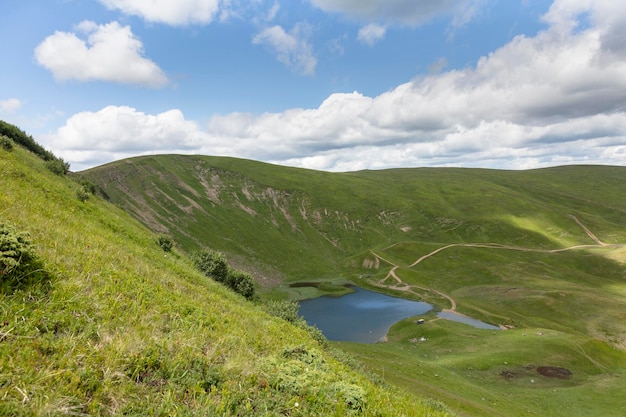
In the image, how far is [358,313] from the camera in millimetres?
111312

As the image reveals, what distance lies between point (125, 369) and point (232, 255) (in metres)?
167

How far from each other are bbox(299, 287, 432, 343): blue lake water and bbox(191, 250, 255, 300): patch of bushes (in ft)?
179

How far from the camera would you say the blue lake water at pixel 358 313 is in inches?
3689

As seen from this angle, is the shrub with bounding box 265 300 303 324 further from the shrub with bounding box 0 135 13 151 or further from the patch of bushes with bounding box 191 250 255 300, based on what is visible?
the shrub with bounding box 0 135 13 151

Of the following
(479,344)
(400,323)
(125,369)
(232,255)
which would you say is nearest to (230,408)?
(125,369)

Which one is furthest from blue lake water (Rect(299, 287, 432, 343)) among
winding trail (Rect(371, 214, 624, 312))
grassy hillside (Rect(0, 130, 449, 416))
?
grassy hillside (Rect(0, 130, 449, 416))

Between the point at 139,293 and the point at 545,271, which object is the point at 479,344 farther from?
the point at 545,271

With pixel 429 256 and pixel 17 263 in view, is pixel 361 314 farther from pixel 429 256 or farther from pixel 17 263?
pixel 17 263

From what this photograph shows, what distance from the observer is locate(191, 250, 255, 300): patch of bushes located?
4144cm

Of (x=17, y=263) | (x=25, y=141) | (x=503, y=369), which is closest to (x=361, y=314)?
(x=503, y=369)

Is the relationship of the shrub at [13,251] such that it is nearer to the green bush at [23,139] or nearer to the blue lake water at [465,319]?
the green bush at [23,139]

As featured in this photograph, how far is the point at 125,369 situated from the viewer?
8.21 meters

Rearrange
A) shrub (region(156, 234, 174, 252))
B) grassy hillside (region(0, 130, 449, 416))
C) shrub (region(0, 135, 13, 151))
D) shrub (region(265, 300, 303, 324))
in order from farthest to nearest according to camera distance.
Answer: shrub (region(156, 234, 174, 252)) → shrub (region(0, 135, 13, 151)) → shrub (region(265, 300, 303, 324)) → grassy hillside (region(0, 130, 449, 416))

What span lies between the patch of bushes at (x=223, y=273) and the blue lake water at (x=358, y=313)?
5460 centimetres
